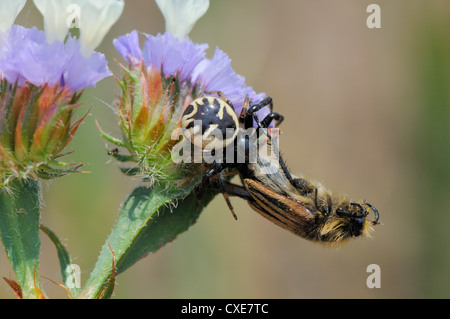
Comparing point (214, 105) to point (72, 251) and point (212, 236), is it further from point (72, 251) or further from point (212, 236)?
point (212, 236)

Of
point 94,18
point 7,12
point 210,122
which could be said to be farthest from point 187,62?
point 7,12

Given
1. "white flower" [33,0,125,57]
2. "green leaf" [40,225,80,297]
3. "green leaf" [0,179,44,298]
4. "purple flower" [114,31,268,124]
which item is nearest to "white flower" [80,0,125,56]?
Answer: "white flower" [33,0,125,57]

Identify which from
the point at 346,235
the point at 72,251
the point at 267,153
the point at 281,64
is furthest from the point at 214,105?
the point at 281,64

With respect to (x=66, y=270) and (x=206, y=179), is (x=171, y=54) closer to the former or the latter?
(x=206, y=179)

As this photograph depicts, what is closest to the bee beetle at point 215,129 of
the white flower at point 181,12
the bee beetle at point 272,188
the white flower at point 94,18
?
the bee beetle at point 272,188

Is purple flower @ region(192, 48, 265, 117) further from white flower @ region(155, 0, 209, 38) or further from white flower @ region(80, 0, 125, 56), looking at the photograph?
white flower @ region(80, 0, 125, 56)
